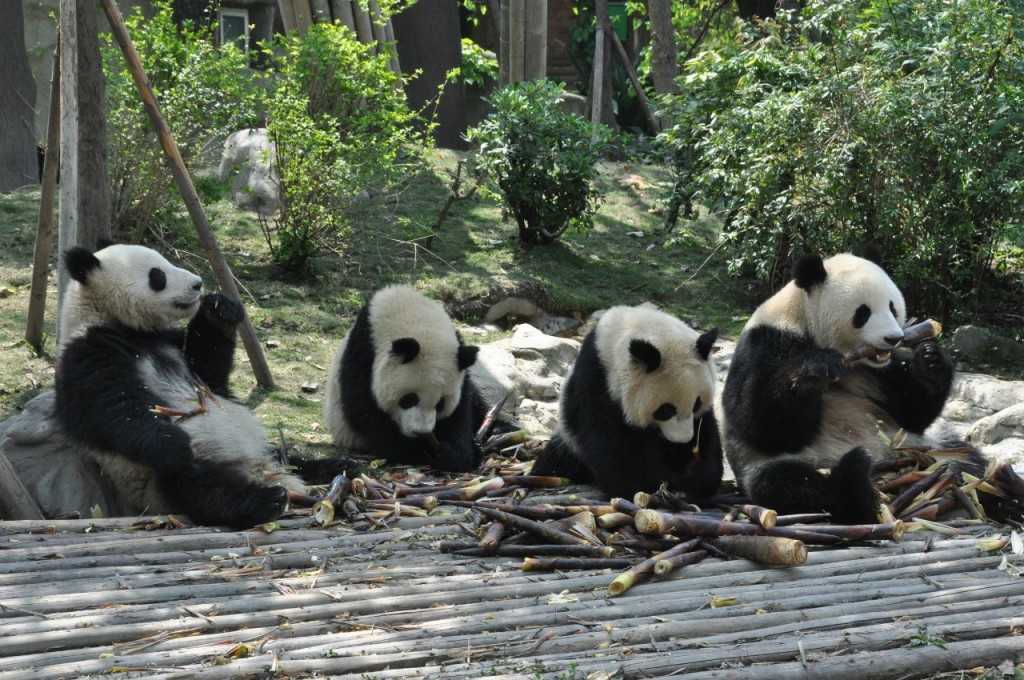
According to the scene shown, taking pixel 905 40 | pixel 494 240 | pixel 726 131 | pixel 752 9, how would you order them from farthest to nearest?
pixel 752 9
pixel 494 240
pixel 726 131
pixel 905 40

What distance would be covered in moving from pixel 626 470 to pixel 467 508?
774 mm

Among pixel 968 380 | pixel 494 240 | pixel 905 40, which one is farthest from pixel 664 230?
pixel 968 380

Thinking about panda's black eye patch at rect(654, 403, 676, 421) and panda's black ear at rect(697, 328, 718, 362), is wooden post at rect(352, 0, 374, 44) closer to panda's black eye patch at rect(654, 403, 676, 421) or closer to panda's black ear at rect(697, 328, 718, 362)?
panda's black ear at rect(697, 328, 718, 362)

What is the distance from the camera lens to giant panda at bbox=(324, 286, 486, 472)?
A: 6.61m

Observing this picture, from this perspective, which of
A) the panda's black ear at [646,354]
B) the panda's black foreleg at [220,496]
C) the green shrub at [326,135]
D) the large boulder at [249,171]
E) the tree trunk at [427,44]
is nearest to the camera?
the panda's black foreleg at [220,496]

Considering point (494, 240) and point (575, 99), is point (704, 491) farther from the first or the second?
point (575, 99)

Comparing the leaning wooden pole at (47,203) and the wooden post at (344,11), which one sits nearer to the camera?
the leaning wooden pole at (47,203)

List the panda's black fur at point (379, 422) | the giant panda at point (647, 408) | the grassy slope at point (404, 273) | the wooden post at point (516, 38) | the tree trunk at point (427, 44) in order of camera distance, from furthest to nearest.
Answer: the tree trunk at point (427, 44) → the wooden post at point (516, 38) → the grassy slope at point (404, 273) → the panda's black fur at point (379, 422) → the giant panda at point (647, 408)

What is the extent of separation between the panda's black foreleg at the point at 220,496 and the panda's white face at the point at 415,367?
1.53 meters

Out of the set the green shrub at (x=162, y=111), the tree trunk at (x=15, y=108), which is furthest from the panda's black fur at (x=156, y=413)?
the tree trunk at (x=15, y=108)

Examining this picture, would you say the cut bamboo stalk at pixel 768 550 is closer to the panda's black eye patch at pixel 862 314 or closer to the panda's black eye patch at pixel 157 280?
the panda's black eye patch at pixel 862 314

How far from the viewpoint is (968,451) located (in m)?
5.63

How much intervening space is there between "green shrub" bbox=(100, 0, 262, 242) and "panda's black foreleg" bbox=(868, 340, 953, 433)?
6.26 metres

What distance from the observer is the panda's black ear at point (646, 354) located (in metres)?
5.30
